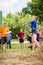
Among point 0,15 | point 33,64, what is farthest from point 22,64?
point 0,15

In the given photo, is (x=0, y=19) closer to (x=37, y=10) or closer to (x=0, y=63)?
(x=0, y=63)

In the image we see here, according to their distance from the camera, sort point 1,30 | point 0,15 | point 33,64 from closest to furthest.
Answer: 1. point 33,64
2. point 1,30
3. point 0,15

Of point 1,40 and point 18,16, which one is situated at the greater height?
point 1,40

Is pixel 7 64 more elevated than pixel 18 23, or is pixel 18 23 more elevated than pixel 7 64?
pixel 7 64

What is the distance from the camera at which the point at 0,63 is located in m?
11.9

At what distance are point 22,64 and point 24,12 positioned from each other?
207 feet

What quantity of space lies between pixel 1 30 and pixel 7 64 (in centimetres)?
651

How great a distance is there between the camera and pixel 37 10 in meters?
48.0

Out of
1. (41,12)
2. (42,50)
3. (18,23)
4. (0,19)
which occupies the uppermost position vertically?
(42,50)

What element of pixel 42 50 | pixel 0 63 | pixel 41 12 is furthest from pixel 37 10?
pixel 42 50

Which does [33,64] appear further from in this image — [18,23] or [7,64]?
[18,23]

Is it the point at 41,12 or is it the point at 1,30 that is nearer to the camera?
the point at 1,30

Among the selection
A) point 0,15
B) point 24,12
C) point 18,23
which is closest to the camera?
point 0,15

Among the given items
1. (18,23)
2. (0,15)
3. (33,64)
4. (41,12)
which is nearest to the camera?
(33,64)
